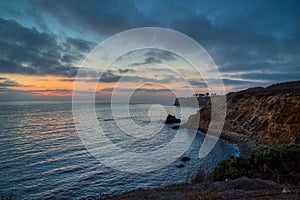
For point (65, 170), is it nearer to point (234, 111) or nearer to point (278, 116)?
point (278, 116)

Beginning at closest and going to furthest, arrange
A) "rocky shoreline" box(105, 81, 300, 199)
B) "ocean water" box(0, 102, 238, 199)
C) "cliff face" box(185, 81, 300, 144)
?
"ocean water" box(0, 102, 238, 199)
"rocky shoreline" box(105, 81, 300, 199)
"cliff face" box(185, 81, 300, 144)

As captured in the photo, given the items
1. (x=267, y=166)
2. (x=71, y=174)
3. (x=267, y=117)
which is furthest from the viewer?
(x=267, y=117)

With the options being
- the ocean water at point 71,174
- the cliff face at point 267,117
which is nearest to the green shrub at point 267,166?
the ocean water at point 71,174

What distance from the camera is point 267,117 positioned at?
31.2 metres

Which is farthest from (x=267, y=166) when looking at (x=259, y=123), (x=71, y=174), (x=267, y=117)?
(x=259, y=123)

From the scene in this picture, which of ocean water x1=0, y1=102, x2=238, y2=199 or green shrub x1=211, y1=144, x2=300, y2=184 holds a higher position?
green shrub x1=211, y1=144, x2=300, y2=184

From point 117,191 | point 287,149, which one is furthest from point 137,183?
point 287,149

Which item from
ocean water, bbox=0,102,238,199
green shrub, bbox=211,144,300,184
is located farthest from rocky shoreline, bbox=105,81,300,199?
ocean water, bbox=0,102,238,199

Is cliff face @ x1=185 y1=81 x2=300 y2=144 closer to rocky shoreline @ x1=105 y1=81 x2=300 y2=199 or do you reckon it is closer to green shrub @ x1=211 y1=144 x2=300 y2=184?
rocky shoreline @ x1=105 y1=81 x2=300 y2=199

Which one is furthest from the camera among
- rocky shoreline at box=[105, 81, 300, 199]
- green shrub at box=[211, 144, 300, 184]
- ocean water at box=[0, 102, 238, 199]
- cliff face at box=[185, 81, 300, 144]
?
cliff face at box=[185, 81, 300, 144]

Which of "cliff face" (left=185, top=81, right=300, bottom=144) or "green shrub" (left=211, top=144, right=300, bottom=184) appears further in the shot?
"cliff face" (left=185, top=81, right=300, bottom=144)

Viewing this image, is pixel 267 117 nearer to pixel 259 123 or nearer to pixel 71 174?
pixel 259 123

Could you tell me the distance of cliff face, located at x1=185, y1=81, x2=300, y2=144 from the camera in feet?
80.7

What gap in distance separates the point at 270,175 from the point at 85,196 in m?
12.7
